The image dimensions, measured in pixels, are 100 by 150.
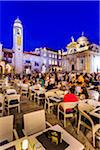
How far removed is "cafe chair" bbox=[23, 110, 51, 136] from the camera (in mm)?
2607

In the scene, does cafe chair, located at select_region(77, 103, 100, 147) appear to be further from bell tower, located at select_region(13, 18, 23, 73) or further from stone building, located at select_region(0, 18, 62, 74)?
bell tower, located at select_region(13, 18, 23, 73)

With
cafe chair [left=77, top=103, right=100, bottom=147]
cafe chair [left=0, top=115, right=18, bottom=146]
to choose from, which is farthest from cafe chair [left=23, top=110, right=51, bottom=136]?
cafe chair [left=77, top=103, right=100, bottom=147]

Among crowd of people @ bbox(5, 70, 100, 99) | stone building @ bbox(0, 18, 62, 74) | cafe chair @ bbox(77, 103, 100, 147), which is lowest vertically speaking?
cafe chair @ bbox(77, 103, 100, 147)

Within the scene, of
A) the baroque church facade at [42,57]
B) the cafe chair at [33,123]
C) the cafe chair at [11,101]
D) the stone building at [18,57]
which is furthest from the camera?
the baroque church facade at [42,57]

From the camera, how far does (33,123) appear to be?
2.71 m

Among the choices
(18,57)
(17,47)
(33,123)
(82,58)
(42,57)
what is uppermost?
(17,47)

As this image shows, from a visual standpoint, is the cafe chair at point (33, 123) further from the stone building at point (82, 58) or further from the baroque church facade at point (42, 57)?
the stone building at point (82, 58)

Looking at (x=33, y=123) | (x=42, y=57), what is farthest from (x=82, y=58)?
(x=33, y=123)

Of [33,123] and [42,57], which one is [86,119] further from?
[42,57]

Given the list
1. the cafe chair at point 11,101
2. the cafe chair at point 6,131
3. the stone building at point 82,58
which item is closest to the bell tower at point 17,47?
the stone building at point 82,58

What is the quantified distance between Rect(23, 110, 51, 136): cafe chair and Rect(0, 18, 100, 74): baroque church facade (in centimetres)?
2207

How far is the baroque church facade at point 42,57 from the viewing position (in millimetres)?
25756

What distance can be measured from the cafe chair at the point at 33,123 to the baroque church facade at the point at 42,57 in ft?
72.4

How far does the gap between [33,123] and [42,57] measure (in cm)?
3317
